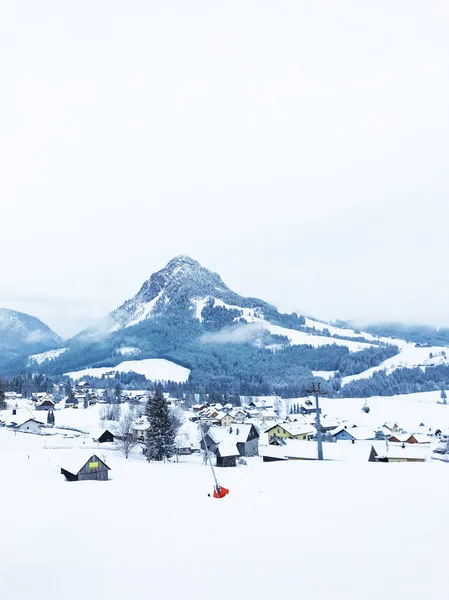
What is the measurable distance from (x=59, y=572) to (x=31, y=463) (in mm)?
34860

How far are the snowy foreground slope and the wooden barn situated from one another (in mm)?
14315

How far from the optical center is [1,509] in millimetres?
18984

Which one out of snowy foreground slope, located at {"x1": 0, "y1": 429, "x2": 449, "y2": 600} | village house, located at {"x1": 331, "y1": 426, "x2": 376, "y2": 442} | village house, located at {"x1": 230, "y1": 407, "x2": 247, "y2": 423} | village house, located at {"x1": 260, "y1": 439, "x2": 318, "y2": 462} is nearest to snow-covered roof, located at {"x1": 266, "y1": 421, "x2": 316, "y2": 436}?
village house, located at {"x1": 331, "y1": 426, "x2": 376, "y2": 442}

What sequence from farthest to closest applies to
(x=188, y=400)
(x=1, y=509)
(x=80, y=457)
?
(x=188, y=400)
(x=80, y=457)
(x=1, y=509)

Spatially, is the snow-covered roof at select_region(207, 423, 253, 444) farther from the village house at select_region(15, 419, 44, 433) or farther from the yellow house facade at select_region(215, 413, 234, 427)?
the yellow house facade at select_region(215, 413, 234, 427)

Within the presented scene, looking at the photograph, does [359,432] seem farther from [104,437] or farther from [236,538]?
[236,538]

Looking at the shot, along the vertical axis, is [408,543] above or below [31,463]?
above

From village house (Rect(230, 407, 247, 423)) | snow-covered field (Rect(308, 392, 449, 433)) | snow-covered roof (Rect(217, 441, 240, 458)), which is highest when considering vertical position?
snow-covered roof (Rect(217, 441, 240, 458))

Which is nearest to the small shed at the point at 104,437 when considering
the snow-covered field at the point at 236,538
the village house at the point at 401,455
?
the village house at the point at 401,455

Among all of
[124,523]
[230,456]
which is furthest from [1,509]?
[230,456]

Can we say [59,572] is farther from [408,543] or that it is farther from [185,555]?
[408,543]

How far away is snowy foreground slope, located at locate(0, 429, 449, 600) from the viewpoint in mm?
10672

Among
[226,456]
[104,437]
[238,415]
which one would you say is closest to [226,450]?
[226,456]

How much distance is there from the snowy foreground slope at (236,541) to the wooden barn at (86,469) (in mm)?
14315
